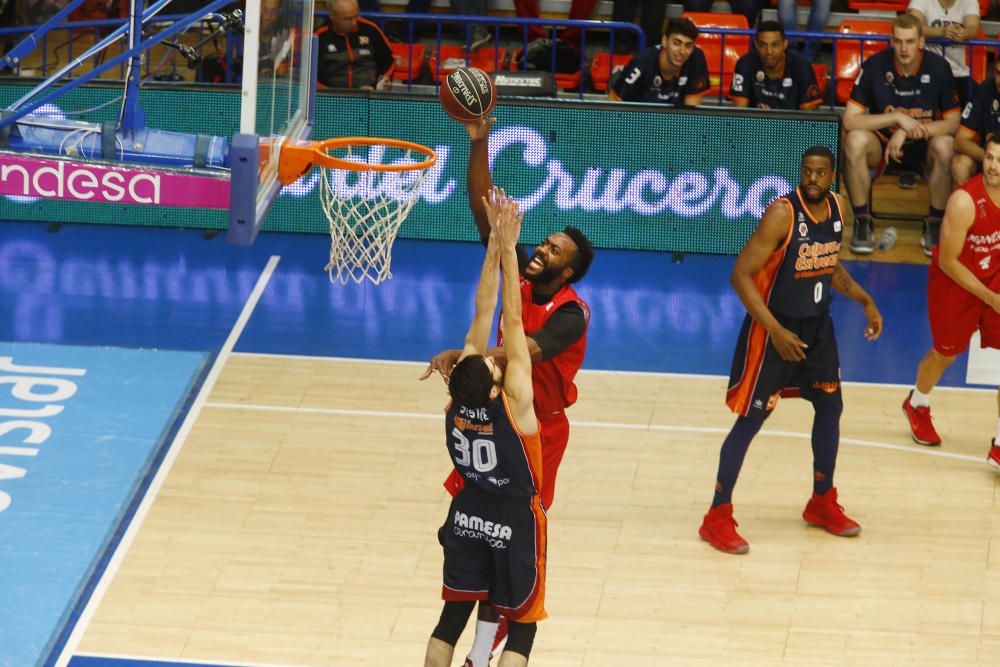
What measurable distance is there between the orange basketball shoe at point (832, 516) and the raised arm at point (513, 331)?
2817mm

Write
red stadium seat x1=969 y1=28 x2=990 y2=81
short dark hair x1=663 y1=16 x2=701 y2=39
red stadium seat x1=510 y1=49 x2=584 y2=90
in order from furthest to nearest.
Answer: red stadium seat x1=510 y1=49 x2=584 y2=90, red stadium seat x1=969 y1=28 x2=990 y2=81, short dark hair x1=663 y1=16 x2=701 y2=39

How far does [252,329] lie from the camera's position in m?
10.9

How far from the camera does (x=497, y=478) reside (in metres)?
5.95

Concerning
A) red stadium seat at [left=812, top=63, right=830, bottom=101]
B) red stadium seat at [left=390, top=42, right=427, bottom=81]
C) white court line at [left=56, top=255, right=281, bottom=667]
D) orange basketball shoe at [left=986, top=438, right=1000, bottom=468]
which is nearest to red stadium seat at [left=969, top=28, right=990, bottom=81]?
red stadium seat at [left=812, top=63, right=830, bottom=101]

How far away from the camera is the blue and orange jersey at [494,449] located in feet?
19.2

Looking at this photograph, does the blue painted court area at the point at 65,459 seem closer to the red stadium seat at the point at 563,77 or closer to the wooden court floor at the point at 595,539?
the wooden court floor at the point at 595,539

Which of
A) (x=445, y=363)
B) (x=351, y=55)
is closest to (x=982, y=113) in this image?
(x=351, y=55)

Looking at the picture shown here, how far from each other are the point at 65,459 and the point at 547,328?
348cm

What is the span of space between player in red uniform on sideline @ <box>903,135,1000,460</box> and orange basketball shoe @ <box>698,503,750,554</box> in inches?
72.1


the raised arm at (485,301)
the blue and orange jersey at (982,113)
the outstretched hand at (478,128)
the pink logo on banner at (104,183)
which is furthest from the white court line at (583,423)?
the blue and orange jersey at (982,113)

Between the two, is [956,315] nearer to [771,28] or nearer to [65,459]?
[771,28]

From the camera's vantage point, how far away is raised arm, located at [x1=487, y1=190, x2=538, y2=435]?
19.1 ft

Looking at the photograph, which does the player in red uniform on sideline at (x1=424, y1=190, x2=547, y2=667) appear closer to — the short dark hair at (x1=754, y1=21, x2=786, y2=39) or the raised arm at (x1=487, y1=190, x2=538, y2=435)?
the raised arm at (x1=487, y1=190, x2=538, y2=435)

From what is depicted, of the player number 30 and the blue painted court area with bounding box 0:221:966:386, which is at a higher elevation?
the player number 30
